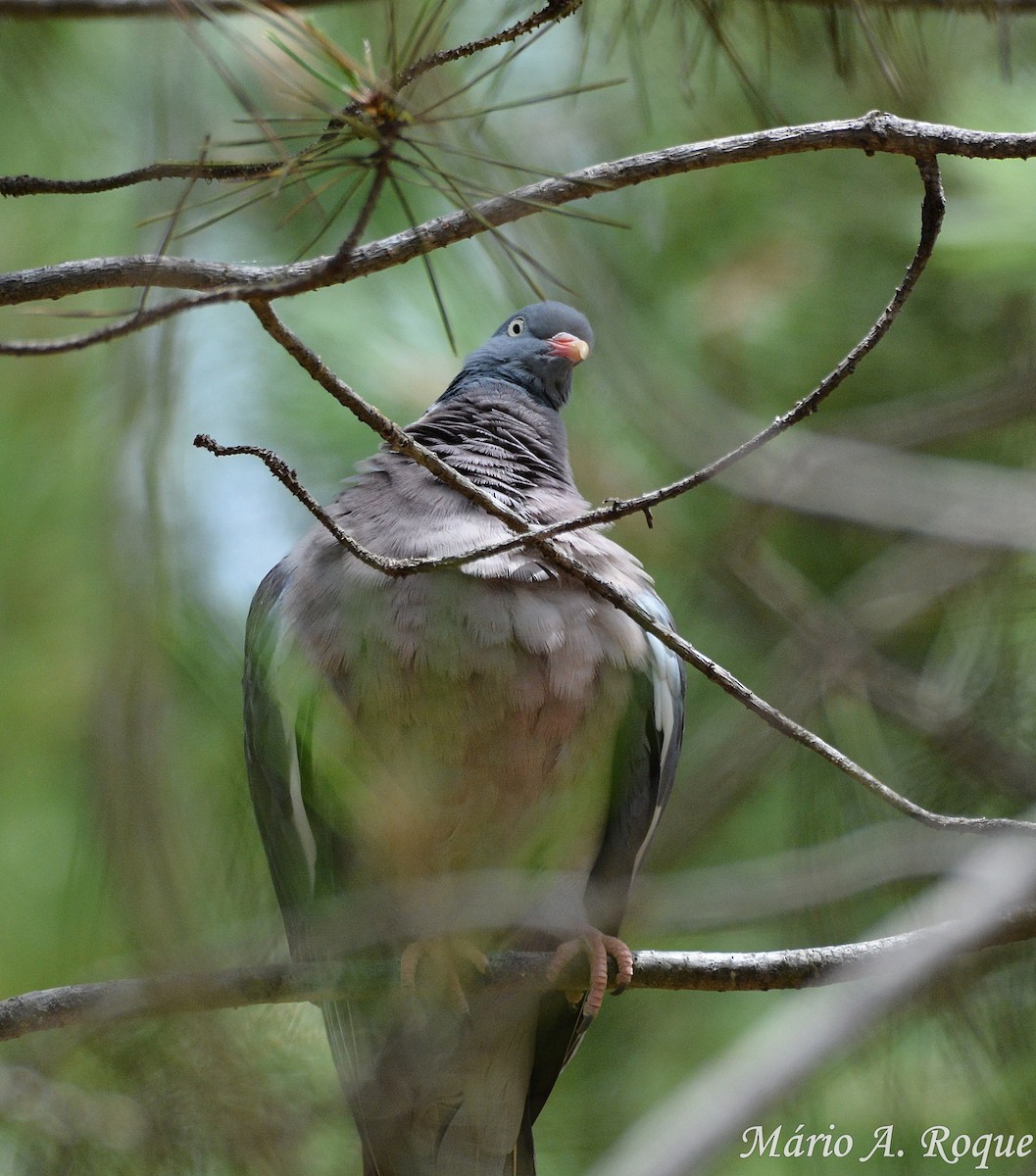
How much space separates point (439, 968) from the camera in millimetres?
2133

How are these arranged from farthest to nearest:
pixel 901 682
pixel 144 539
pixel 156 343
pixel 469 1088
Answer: pixel 901 682
pixel 469 1088
pixel 156 343
pixel 144 539

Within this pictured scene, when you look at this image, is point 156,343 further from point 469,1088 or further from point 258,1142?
point 469,1088

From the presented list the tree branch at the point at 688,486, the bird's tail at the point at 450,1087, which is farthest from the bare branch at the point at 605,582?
the bird's tail at the point at 450,1087

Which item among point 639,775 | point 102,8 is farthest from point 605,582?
point 102,8

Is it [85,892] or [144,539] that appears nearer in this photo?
[85,892]

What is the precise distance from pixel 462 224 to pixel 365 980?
4.10ft

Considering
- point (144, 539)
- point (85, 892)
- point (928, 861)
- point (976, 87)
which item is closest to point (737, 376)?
point (976, 87)

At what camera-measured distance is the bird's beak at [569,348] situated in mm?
2650

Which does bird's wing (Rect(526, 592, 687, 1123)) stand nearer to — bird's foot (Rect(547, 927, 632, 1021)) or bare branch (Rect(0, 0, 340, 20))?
bird's foot (Rect(547, 927, 632, 1021))

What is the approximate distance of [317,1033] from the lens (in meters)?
1.89

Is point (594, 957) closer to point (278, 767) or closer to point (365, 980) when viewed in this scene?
point (365, 980)

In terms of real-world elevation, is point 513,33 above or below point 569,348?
above

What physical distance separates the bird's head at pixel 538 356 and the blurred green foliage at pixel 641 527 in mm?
126

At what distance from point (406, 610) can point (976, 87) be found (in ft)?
6.20
